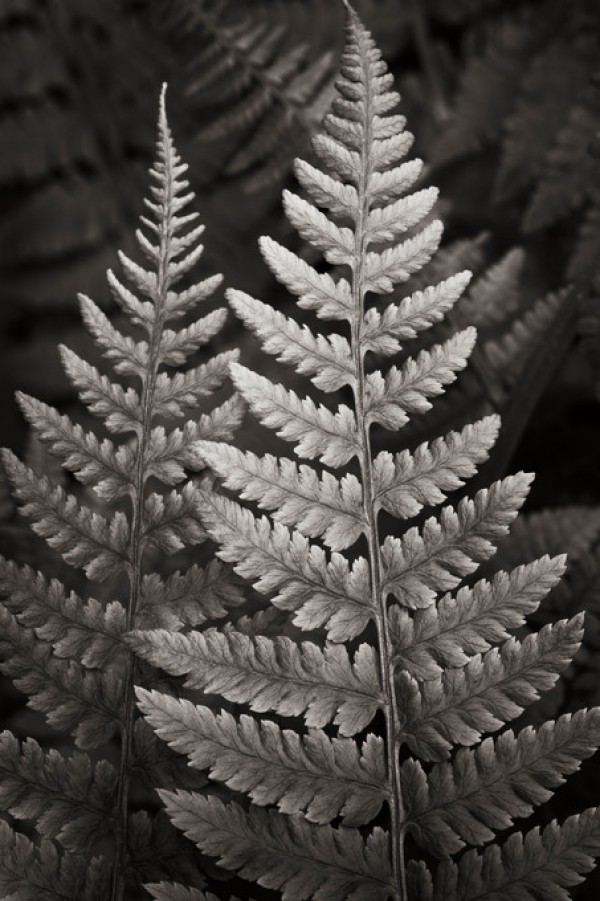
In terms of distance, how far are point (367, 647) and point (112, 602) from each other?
21cm

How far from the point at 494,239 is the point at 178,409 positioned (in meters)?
1.24

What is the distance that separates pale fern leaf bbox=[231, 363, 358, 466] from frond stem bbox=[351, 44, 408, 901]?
12 millimetres

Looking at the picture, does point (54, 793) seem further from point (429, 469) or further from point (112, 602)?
point (429, 469)

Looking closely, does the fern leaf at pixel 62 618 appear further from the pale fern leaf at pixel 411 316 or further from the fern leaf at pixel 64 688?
the pale fern leaf at pixel 411 316

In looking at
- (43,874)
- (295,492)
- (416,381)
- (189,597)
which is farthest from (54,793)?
(416,381)

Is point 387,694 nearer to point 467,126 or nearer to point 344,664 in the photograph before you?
point 344,664

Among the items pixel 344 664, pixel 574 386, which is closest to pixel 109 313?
pixel 574 386

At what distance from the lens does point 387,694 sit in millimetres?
648

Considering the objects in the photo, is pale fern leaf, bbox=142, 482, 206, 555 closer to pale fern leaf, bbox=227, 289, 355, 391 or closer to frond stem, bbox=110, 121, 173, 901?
frond stem, bbox=110, 121, 173, 901

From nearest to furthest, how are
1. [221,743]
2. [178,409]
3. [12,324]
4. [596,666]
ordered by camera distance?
[221,743], [178,409], [596,666], [12,324]

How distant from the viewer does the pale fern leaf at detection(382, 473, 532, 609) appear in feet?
2.11

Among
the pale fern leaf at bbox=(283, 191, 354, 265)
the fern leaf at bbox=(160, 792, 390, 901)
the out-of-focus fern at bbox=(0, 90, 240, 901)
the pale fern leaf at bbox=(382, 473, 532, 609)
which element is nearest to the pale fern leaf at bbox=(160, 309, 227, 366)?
the out-of-focus fern at bbox=(0, 90, 240, 901)

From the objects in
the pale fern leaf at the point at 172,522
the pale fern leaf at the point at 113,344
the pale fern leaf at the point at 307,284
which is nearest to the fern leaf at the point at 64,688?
the pale fern leaf at the point at 172,522

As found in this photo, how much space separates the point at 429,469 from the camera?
67cm
